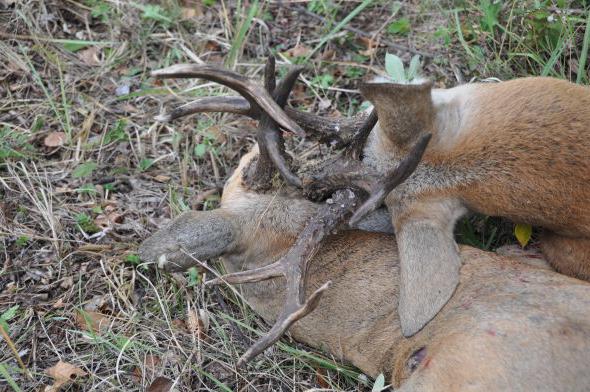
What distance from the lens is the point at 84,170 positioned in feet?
18.4

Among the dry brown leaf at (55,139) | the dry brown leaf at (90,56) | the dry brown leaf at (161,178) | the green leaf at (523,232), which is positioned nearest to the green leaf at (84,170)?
the dry brown leaf at (55,139)

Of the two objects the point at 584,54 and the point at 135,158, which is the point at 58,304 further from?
the point at 584,54

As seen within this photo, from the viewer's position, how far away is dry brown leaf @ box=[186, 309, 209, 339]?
4758 mm

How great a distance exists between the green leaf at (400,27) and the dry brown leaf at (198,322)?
2681mm

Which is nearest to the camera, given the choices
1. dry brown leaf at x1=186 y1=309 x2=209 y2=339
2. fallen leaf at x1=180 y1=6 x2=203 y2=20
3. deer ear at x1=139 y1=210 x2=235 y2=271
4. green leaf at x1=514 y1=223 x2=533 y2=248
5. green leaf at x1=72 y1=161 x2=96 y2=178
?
deer ear at x1=139 y1=210 x2=235 y2=271

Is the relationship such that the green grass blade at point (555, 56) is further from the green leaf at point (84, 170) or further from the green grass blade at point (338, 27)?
the green leaf at point (84, 170)

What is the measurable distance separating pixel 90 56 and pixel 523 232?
3.79m

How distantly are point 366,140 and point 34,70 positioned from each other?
10.0 feet

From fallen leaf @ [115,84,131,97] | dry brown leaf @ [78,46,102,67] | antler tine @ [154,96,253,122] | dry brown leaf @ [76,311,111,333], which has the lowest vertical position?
dry brown leaf @ [76,311,111,333]

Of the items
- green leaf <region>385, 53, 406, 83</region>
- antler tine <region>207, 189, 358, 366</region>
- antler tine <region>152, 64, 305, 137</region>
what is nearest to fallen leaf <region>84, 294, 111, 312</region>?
antler tine <region>207, 189, 358, 366</region>

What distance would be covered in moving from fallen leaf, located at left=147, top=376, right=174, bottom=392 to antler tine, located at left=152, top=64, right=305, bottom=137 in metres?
1.65

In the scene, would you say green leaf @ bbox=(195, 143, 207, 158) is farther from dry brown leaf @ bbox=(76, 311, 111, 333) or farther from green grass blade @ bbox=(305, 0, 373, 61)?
dry brown leaf @ bbox=(76, 311, 111, 333)

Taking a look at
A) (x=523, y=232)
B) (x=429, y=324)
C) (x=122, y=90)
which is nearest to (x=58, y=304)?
(x=122, y=90)

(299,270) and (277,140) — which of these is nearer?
(299,270)
